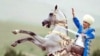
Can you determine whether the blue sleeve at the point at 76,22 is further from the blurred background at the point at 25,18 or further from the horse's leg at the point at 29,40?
the horse's leg at the point at 29,40

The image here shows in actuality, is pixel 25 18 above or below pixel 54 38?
above

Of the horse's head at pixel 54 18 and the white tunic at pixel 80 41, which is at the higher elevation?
the horse's head at pixel 54 18

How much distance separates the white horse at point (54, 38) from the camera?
169 cm

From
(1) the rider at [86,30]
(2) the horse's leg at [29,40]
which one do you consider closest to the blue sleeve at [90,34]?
(1) the rider at [86,30]

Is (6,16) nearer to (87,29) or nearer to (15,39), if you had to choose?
(15,39)

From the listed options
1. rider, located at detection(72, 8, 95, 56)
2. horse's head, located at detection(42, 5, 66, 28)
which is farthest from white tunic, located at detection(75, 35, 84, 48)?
horse's head, located at detection(42, 5, 66, 28)

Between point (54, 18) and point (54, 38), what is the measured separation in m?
0.11

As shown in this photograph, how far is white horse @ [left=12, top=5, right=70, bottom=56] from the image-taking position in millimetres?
1686

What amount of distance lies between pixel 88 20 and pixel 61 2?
8.4 inches

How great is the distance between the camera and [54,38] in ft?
5.52

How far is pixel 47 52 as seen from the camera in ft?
5.60

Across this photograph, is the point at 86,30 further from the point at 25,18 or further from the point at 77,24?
the point at 25,18

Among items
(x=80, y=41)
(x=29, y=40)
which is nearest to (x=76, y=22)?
(x=80, y=41)

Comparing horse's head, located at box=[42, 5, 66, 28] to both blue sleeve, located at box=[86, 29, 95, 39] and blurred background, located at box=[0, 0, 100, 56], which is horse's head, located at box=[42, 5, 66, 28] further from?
blue sleeve, located at box=[86, 29, 95, 39]
